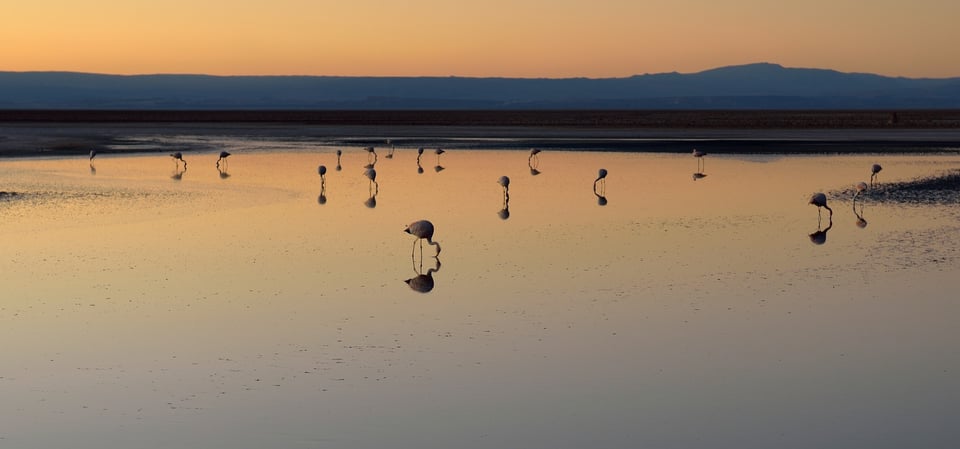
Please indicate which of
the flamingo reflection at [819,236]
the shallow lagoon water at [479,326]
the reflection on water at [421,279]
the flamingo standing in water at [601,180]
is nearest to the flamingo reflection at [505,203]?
the shallow lagoon water at [479,326]

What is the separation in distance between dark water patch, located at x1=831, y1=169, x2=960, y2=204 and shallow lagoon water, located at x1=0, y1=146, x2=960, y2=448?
1395 millimetres

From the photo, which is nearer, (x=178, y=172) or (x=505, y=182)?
(x=505, y=182)

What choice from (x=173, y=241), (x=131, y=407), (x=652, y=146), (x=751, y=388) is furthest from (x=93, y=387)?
(x=652, y=146)

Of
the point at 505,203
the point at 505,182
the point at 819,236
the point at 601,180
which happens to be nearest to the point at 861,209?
the point at 819,236

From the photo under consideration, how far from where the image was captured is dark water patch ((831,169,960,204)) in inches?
1105

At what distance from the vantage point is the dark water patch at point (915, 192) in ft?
A: 92.1

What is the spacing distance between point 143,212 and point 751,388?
17.2 meters

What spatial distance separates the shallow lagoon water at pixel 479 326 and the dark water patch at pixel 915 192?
1.40 metres

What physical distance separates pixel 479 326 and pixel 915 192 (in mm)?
19565

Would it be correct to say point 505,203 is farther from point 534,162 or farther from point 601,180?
point 534,162

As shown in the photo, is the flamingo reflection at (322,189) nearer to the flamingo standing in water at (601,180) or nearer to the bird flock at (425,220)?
the bird flock at (425,220)

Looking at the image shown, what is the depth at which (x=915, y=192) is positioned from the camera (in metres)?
30.0

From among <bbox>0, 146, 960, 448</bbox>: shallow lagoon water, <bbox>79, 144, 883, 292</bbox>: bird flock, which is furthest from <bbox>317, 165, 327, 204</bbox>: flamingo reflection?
<bbox>0, 146, 960, 448</bbox>: shallow lagoon water

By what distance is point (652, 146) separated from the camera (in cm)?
5334
